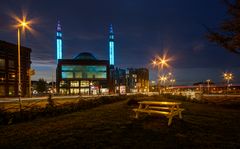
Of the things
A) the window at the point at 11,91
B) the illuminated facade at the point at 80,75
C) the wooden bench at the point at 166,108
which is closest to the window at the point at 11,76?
the window at the point at 11,91

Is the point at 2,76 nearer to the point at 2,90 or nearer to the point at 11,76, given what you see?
the point at 11,76

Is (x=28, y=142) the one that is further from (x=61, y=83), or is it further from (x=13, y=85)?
(x=61, y=83)

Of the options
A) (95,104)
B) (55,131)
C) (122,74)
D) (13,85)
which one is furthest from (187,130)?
(122,74)

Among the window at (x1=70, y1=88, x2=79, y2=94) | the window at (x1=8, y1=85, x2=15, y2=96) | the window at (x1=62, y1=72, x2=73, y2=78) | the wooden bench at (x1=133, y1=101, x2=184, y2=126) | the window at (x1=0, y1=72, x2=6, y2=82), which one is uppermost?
the window at (x1=62, y1=72, x2=73, y2=78)

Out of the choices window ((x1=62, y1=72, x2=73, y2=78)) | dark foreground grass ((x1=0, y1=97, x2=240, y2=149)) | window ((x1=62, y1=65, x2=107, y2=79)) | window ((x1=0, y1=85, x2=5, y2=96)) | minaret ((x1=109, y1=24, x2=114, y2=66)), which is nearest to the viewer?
dark foreground grass ((x1=0, y1=97, x2=240, y2=149))

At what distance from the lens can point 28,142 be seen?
296 inches

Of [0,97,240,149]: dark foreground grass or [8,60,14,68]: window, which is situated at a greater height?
[8,60,14,68]: window

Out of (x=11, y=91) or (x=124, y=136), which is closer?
(x=124, y=136)

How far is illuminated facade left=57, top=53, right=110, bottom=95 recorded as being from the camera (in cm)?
11538

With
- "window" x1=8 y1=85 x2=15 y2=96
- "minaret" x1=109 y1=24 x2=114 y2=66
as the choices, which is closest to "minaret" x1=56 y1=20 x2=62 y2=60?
"minaret" x1=109 y1=24 x2=114 y2=66

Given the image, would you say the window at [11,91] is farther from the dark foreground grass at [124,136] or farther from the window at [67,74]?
the dark foreground grass at [124,136]

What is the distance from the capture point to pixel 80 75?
117 metres

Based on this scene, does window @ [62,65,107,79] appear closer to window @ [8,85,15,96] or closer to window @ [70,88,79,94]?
window @ [70,88,79,94]

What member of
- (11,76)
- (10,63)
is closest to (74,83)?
(11,76)
